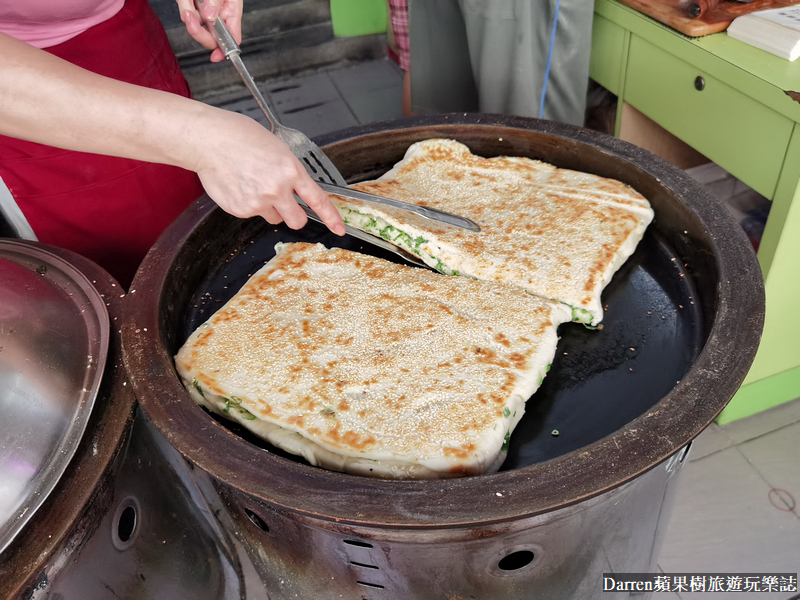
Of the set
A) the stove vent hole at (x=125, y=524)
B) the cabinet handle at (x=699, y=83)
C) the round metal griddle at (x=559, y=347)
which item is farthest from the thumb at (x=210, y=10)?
the cabinet handle at (x=699, y=83)

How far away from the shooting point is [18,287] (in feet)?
4.44

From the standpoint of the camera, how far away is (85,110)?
109cm

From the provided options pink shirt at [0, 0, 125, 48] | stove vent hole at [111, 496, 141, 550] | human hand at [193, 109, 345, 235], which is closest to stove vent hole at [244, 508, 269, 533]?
stove vent hole at [111, 496, 141, 550]

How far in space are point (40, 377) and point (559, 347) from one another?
1.09 meters

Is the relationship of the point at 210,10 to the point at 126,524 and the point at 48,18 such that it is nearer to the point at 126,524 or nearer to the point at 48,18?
Answer: the point at 48,18

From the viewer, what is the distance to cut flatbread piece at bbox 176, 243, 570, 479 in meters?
1.16

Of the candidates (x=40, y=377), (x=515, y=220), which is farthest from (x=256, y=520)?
(x=515, y=220)

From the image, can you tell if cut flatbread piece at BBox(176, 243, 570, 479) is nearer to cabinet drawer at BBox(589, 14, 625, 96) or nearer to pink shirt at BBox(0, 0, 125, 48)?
pink shirt at BBox(0, 0, 125, 48)

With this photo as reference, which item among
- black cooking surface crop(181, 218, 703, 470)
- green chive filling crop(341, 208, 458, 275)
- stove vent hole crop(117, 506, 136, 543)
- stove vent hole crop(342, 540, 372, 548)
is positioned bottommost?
stove vent hole crop(117, 506, 136, 543)

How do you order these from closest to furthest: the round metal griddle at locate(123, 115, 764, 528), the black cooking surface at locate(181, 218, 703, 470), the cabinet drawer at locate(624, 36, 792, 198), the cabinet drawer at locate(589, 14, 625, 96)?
the round metal griddle at locate(123, 115, 764, 528)
the black cooking surface at locate(181, 218, 703, 470)
the cabinet drawer at locate(624, 36, 792, 198)
the cabinet drawer at locate(589, 14, 625, 96)

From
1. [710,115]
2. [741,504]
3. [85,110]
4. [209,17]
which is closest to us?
[85,110]

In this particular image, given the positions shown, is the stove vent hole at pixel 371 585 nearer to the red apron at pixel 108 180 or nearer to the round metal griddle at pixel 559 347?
the round metal griddle at pixel 559 347

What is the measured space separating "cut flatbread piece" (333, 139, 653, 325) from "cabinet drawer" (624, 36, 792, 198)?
0.55m

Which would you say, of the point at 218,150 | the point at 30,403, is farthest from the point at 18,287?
the point at 218,150
